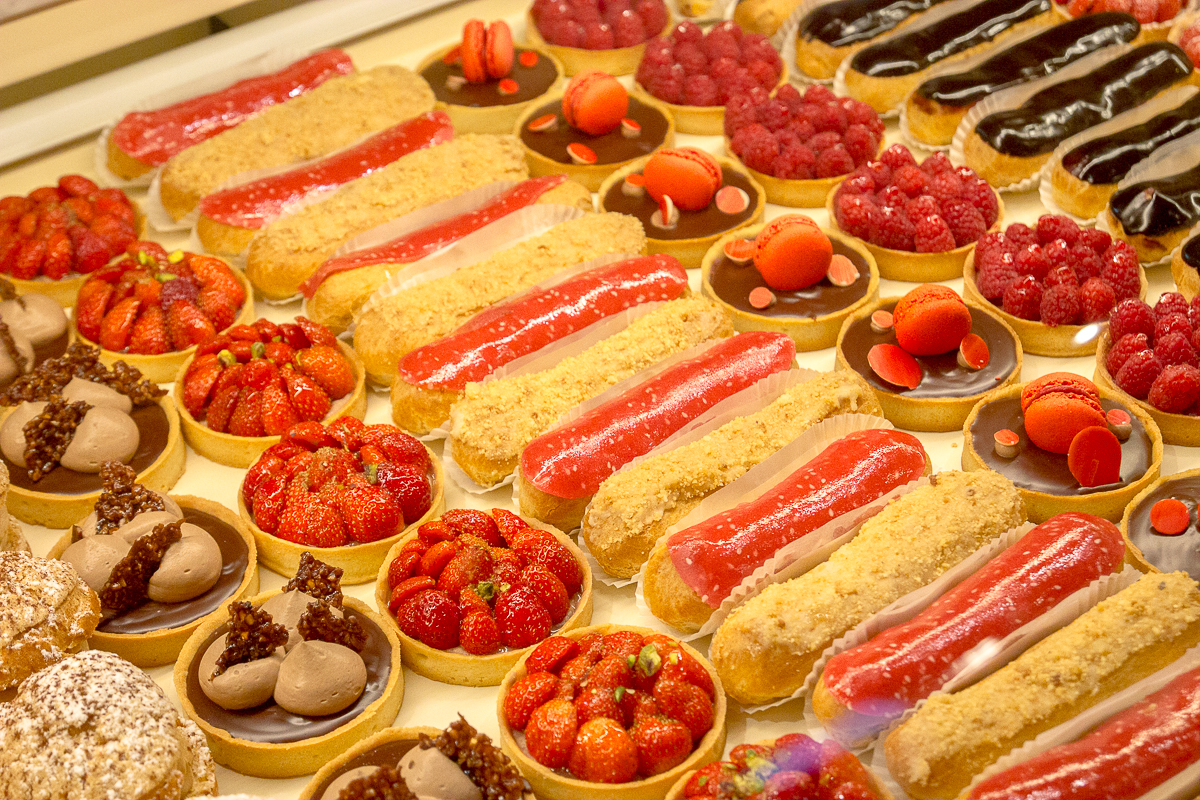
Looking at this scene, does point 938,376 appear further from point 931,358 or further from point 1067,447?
point 1067,447

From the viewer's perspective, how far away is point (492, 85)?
5.33 m

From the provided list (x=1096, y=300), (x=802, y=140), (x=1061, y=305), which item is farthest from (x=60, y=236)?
(x=1096, y=300)

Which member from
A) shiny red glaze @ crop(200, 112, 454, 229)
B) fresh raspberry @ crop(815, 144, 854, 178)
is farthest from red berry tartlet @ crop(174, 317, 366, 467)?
fresh raspberry @ crop(815, 144, 854, 178)

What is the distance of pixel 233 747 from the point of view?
108 inches

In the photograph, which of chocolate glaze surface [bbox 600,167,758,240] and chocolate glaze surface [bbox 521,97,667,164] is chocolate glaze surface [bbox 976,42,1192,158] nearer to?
chocolate glaze surface [bbox 600,167,758,240]

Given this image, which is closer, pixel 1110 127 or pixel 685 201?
pixel 685 201

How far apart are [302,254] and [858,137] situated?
215cm

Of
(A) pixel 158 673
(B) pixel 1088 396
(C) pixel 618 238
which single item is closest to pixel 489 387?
(C) pixel 618 238

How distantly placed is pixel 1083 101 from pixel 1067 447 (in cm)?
198

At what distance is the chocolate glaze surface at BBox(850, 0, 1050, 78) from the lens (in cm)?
513

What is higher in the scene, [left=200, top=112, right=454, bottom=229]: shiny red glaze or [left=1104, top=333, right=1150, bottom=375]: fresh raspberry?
[left=200, top=112, right=454, bottom=229]: shiny red glaze

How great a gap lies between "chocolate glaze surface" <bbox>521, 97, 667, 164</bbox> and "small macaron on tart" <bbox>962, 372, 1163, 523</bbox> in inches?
76.7

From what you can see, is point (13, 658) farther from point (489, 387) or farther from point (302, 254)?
point (302, 254)

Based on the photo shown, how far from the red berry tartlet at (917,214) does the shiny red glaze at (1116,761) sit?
2.05m
